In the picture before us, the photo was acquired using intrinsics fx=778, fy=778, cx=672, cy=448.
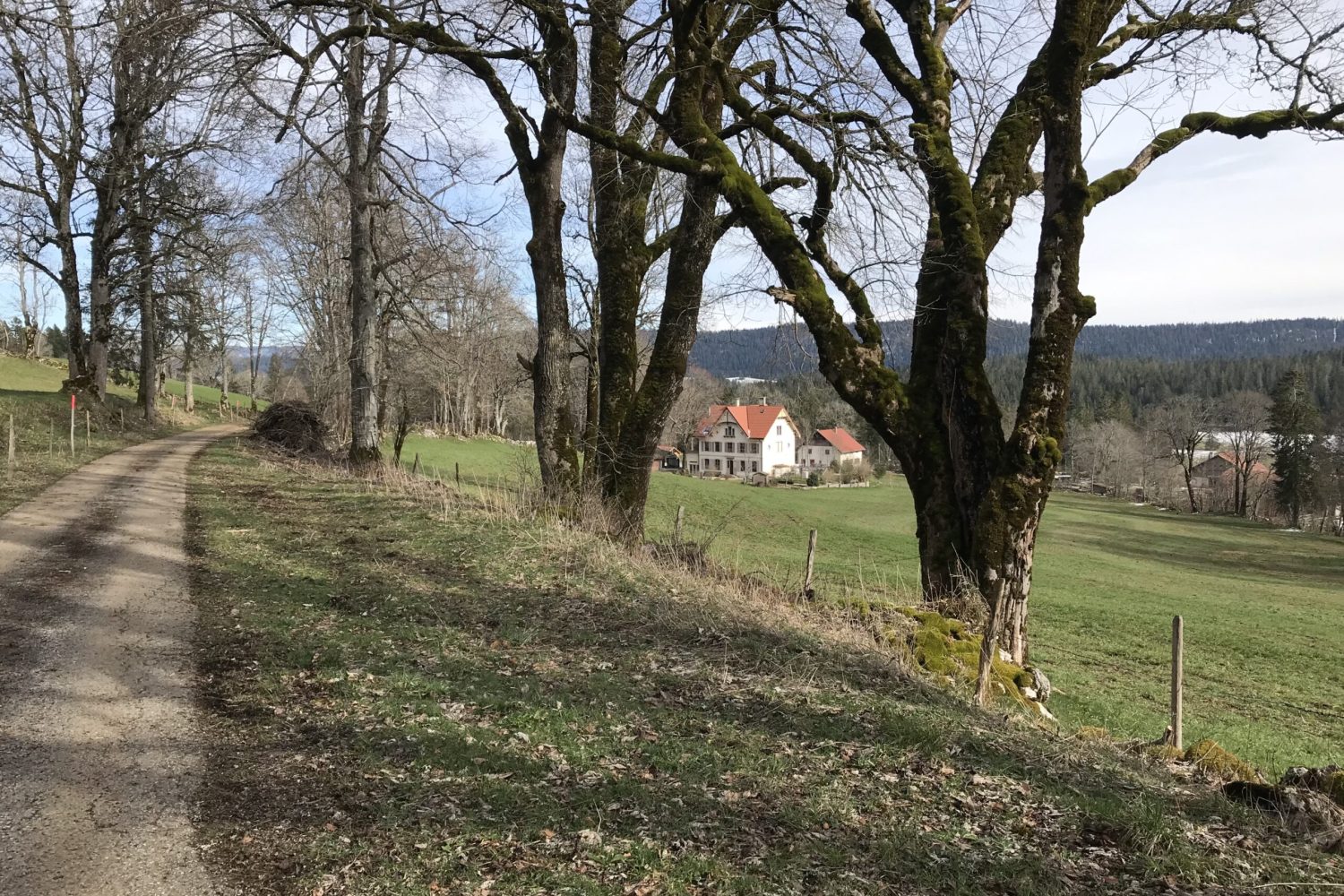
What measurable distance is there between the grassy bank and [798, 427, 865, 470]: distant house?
309 feet

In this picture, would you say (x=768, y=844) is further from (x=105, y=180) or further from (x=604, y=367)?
(x=105, y=180)

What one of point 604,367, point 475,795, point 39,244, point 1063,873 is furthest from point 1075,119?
point 39,244

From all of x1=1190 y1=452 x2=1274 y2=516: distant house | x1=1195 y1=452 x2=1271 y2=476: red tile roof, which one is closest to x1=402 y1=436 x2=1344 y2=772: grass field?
x1=1190 y1=452 x2=1274 y2=516: distant house

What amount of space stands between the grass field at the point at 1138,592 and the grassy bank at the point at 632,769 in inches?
149

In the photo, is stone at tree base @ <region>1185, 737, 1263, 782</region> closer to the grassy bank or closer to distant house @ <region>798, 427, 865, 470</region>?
the grassy bank

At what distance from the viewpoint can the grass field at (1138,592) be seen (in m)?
11.1

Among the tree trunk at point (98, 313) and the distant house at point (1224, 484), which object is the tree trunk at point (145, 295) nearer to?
the tree trunk at point (98, 313)

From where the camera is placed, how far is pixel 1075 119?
807 cm

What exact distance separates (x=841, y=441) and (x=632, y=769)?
99257mm

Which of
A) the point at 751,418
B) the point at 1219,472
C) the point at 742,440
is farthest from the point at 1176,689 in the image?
the point at 1219,472

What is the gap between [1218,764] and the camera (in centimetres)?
551

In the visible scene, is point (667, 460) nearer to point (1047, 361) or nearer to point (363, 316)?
point (363, 316)

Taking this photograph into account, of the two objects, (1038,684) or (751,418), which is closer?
(1038,684)

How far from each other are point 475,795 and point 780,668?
105 inches
